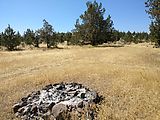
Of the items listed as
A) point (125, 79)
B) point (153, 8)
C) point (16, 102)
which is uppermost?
point (153, 8)

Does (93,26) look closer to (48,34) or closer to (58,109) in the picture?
(48,34)

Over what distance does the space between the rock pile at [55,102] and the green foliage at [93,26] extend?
56.3 metres

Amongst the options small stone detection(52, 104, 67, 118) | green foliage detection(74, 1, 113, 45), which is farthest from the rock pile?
green foliage detection(74, 1, 113, 45)

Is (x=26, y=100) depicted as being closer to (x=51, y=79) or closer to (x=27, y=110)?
(x=27, y=110)

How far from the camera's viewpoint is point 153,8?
2367cm

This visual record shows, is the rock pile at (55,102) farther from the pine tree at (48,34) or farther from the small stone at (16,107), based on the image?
the pine tree at (48,34)

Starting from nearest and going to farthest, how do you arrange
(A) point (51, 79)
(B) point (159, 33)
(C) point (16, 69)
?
1. (A) point (51, 79)
2. (C) point (16, 69)
3. (B) point (159, 33)

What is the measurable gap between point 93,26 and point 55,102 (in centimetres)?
5928

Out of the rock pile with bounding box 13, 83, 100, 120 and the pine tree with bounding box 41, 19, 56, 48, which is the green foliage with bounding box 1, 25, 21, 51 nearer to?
the pine tree with bounding box 41, 19, 56, 48

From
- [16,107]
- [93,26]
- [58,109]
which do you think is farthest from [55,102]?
[93,26]

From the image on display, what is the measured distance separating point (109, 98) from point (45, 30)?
68138 millimetres

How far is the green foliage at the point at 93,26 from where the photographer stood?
74375 mm

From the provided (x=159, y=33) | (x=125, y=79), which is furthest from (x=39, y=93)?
(x=159, y=33)

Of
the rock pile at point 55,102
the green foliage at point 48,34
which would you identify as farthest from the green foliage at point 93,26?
the rock pile at point 55,102
